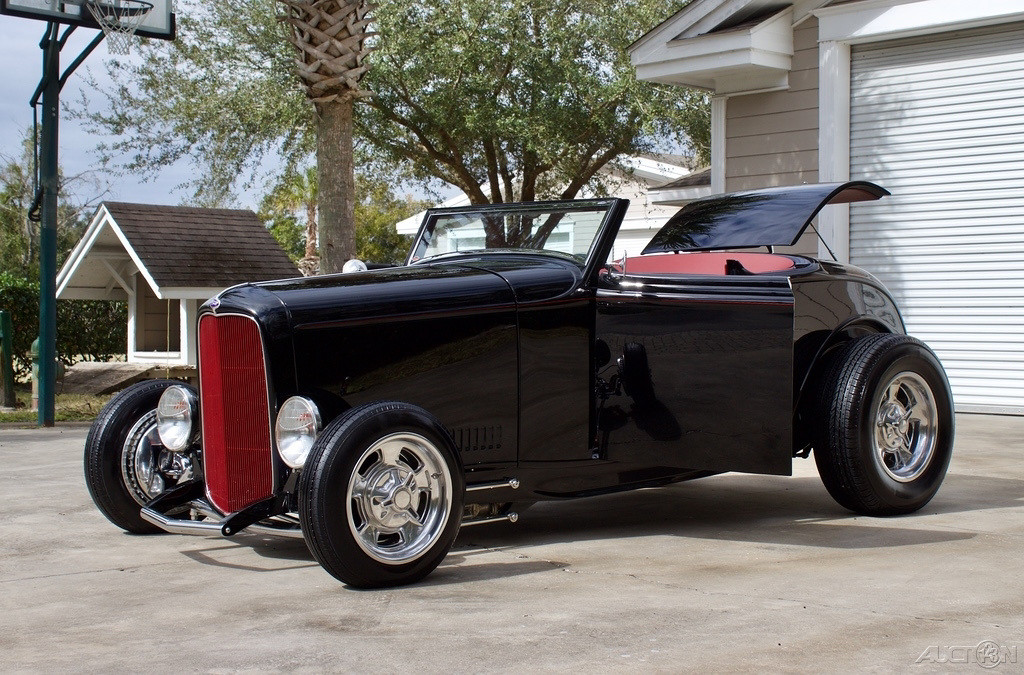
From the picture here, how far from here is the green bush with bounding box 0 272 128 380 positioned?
15.5 meters

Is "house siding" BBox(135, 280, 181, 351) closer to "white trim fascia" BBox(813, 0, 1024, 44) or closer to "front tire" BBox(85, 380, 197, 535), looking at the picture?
"white trim fascia" BBox(813, 0, 1024, 44)

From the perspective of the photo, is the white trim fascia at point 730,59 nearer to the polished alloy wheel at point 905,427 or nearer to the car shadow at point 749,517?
the car shadow at point 749,517

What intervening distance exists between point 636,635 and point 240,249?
45.2 feet

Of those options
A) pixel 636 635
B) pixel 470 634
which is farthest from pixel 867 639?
pixel 470 634

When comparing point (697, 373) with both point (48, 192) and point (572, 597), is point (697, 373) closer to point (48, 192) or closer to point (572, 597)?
point (572, 597)

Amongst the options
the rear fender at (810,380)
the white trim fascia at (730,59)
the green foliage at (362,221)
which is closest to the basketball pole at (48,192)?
the white trim fascia at (730,59)

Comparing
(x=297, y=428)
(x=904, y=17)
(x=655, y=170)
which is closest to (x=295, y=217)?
(x=655, y=170)

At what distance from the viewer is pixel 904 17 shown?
33.2ft

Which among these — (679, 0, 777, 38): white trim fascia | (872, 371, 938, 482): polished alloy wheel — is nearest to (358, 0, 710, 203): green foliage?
(679, 0, 777, 38): white trim fascia

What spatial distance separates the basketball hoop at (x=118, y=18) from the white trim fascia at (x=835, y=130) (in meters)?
6.67

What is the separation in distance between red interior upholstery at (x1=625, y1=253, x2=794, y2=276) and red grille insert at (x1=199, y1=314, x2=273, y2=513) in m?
2.25

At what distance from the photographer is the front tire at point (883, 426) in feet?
17.9

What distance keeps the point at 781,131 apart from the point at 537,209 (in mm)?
6003

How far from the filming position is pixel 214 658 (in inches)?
133
